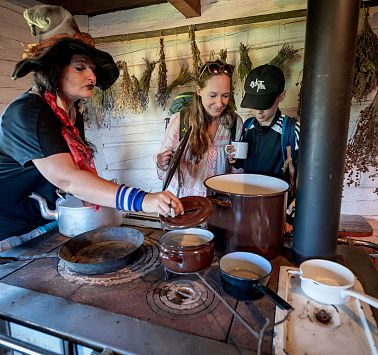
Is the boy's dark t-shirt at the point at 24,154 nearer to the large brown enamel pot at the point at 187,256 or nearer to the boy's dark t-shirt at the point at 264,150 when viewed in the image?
the large brown enamel pot at the point at 187,256

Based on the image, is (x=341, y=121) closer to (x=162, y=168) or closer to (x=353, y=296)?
(x=353, y=296)

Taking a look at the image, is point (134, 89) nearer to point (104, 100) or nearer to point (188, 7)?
point (104, 100)

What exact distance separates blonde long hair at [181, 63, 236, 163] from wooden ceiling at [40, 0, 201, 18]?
2.83ft

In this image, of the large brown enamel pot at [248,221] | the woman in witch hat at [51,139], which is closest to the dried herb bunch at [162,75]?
the woman in witch hat at [51,139]

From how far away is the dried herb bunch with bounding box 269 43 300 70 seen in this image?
2.11 m

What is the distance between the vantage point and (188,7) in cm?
213

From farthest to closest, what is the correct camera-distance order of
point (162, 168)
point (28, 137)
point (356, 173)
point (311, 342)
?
point (356, 173)
point (162, 168)
point (28, 137)
point (311, 342)

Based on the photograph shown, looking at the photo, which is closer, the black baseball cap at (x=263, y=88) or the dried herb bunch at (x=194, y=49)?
the black baseball cap at (x=263, y=88)

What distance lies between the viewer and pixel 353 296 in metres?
0.70

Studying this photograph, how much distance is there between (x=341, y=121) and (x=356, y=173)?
1.57 meters

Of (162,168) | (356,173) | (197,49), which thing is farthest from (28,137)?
(356,173)

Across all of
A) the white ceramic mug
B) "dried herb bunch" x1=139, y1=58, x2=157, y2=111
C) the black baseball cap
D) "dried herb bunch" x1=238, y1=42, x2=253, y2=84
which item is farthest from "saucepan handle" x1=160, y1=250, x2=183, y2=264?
"dried herb bunch" x1=139, y1=58, x2=157, y2=111

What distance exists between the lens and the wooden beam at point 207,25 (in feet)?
6.73

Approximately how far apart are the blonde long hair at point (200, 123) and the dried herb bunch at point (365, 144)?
3.37 feet
